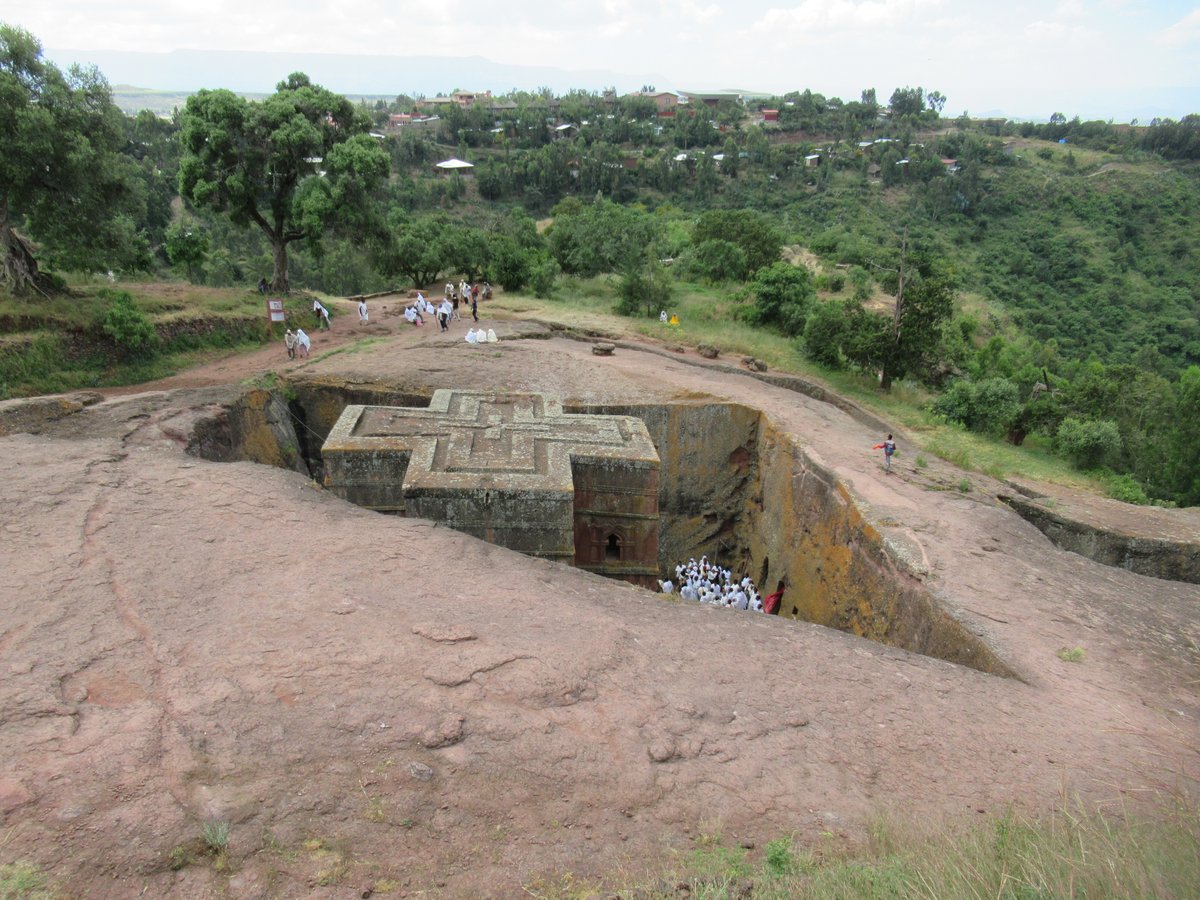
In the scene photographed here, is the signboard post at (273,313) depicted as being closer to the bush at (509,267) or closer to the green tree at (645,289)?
Result: the bush at (509,267)

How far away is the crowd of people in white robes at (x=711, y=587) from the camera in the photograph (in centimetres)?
971

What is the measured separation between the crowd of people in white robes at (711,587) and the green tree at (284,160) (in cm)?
1215

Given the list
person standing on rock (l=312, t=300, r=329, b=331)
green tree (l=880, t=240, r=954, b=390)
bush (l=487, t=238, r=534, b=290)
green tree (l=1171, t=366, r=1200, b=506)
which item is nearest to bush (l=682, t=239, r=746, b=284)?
bush (l=487, t=238, r=534, b=290)

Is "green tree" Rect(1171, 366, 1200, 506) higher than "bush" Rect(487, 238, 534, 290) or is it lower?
lower

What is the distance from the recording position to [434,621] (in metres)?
5.43

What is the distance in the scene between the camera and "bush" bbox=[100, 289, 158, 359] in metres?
13.0

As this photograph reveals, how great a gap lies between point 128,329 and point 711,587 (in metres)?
11.7

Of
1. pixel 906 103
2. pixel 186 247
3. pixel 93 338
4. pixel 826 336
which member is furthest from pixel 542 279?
pixel 906 103

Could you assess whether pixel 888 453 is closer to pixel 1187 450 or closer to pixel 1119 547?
pixel 1119 547

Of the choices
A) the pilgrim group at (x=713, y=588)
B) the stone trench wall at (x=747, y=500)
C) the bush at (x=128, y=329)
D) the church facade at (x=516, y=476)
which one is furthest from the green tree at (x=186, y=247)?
the pilgrim group at (x=713, y=588)

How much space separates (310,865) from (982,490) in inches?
386

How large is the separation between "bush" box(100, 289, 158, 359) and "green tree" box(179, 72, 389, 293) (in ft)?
14.6

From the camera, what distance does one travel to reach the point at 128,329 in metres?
13.1

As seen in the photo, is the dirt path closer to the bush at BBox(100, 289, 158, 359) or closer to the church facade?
the church facade
